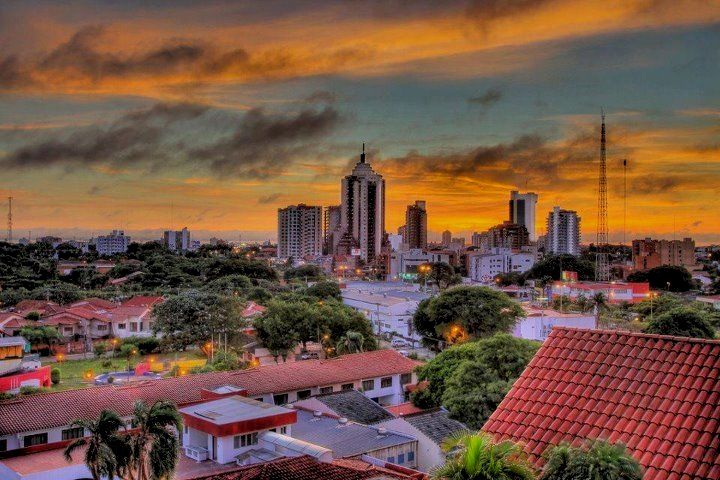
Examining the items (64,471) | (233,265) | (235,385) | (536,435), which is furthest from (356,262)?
(536,435)

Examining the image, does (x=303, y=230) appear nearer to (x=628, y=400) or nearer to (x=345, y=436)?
(x=345, y=436)

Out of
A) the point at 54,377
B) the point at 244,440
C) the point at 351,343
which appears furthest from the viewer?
the point at 351,343

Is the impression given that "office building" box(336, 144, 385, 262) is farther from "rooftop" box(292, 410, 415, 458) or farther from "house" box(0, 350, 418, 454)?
"rooftop" box(292, 410, 415, 458)

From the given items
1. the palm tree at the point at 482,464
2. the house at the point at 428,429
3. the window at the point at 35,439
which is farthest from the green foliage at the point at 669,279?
the palm tree at the point at 482,464

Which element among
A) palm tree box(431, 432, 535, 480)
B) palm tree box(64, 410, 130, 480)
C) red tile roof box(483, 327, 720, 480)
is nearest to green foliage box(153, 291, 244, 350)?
palm tree box(64, 410, 130, 480)

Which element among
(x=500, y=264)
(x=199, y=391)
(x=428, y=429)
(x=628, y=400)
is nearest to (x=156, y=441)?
(x=628, y=400)

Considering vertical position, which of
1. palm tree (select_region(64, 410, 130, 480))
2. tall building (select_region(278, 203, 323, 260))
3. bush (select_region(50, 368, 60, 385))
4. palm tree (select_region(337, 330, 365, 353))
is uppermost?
tall building (select_region(278, 203, 323, 260))
